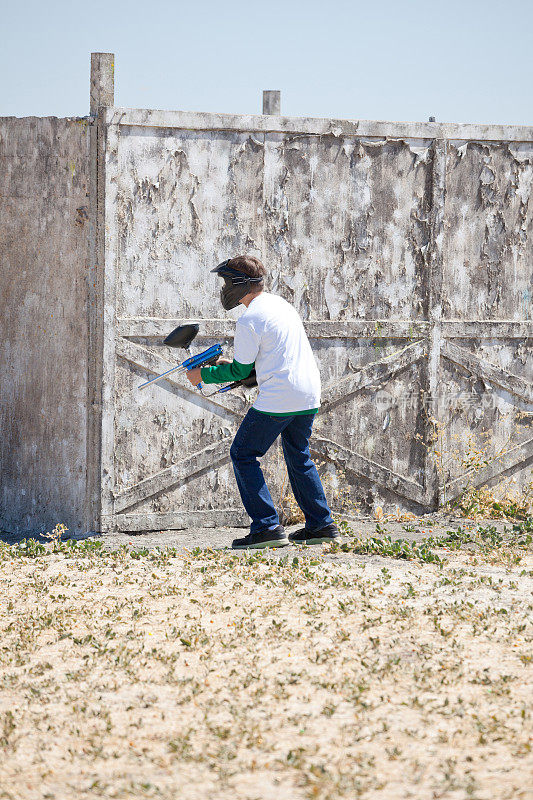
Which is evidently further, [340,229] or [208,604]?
[340,229]

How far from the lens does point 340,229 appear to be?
7781mm

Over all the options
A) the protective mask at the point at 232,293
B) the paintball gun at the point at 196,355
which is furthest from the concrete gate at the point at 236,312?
the protective mask at the point at 232,293

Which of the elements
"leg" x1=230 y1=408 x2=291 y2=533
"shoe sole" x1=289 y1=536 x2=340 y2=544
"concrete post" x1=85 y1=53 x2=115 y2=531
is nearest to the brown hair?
"leg" x1=230 y1=408 x2=291 y2=533

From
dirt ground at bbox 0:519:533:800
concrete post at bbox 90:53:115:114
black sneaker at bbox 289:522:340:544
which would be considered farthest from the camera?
concrete post at bbox 90:53:115:114

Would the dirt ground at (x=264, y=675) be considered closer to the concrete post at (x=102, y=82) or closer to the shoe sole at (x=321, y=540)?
the shoe sole at (x=321, y=540)

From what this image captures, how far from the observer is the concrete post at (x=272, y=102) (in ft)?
27.8

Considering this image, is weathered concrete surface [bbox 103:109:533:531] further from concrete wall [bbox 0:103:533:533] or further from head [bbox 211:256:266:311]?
head [bbox 211:256:266:311]

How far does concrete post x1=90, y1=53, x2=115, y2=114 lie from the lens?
7.16 metres

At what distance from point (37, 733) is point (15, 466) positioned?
4.46 meters

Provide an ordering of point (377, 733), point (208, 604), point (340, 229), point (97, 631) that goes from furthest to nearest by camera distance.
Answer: point (340, 229) → point (208, 604) → point (97, 631) → point (377, 733)

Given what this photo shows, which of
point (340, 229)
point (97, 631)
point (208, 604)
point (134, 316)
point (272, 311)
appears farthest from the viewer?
point (340, 229)

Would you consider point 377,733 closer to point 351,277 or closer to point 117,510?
point 117,510

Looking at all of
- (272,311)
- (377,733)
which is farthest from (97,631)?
(272,311)

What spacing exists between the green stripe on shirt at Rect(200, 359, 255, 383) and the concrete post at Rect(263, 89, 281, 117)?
9.68 feet
